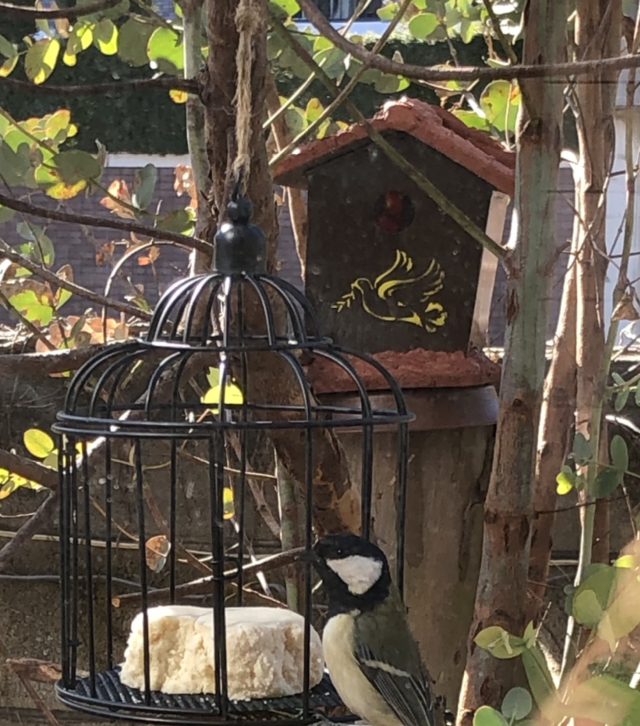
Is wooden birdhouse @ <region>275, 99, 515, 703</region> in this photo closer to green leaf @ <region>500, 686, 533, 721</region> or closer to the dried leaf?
the dried leaf

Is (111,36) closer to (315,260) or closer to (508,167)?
(315,260)

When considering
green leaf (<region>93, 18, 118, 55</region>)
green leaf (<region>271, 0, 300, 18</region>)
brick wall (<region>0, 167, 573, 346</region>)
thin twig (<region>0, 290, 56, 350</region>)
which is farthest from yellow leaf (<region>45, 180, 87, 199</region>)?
brick wall (<region>0, 167, 573, 346</region>)

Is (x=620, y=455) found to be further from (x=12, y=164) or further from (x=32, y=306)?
(x=32, y=306)

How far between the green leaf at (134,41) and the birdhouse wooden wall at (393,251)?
32 cm

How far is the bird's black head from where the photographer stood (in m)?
0.83

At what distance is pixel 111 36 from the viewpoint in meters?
1.31

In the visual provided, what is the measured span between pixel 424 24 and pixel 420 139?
0.27m

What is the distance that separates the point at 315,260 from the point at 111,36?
1.42ft

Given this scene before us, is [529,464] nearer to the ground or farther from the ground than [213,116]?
nearer to the ground

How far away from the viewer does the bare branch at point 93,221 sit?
36.6 inches

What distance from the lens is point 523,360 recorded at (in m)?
1.03

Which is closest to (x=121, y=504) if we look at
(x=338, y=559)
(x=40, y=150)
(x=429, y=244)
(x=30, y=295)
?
(x=30, y=295)

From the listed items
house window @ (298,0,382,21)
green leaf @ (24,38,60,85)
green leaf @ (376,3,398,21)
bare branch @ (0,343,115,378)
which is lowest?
Result: bare branch @ (0,343,115,378)

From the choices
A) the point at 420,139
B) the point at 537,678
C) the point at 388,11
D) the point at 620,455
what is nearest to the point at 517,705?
the point at 537,678
